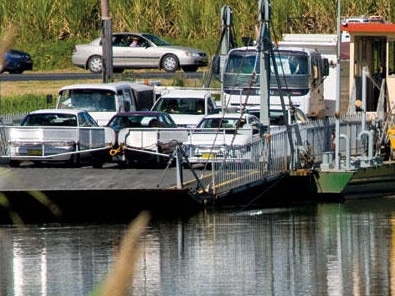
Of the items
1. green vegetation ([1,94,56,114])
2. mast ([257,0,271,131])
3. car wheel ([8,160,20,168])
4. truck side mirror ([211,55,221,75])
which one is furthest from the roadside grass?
mast ([257,0,271,131])

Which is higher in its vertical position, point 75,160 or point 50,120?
point 50,120

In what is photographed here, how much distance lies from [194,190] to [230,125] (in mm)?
3626

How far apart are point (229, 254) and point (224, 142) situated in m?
5.79

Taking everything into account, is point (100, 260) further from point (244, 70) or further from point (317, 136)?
point (244, 70)

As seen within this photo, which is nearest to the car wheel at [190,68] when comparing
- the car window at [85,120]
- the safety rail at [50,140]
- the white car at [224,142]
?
the car window at [85,120]

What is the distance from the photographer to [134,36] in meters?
47.6

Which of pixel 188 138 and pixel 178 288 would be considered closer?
pixel 178 288

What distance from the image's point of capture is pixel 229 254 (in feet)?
67.5

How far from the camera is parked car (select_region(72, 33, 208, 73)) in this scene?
156 ft

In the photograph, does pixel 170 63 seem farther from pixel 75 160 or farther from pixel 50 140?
pixel 50 140

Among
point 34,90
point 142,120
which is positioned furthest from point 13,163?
point 34,90

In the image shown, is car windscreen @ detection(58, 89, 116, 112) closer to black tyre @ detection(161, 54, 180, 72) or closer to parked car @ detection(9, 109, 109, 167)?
parked car @ detection(9, 109, 109, 167)

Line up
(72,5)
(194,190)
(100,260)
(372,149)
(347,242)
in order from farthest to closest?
1. (72,5)
2. (372,149)
3. (194,190)
4. (347,242)
5. (100,260)

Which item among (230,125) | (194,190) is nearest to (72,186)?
(194,190)
